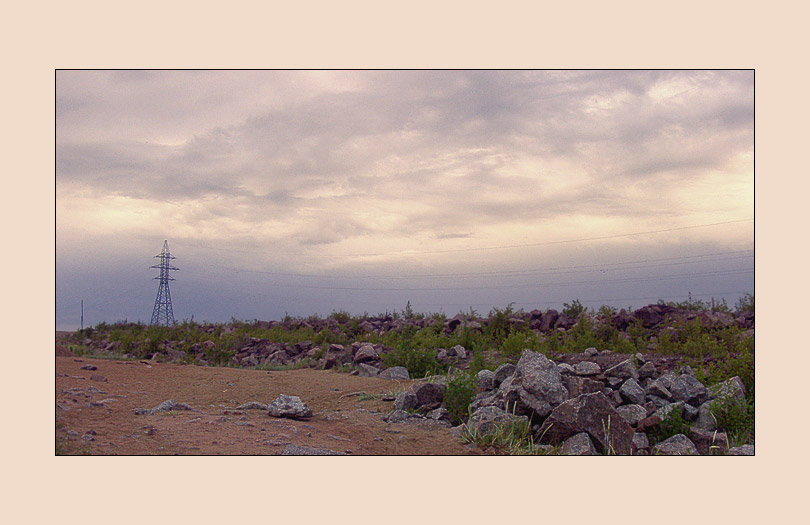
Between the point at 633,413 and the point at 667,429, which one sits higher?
the point at 633,413

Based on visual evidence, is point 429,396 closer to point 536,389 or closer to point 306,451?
point 536,389

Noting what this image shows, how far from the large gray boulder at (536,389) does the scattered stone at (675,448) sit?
138cm

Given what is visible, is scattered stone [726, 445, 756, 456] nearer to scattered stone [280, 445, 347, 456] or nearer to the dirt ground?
the dirt ground

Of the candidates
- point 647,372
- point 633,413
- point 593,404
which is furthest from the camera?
point 647,372

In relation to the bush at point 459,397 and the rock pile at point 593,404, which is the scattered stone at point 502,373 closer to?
the rock pile at point 593,404

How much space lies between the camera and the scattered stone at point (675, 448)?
806 cm

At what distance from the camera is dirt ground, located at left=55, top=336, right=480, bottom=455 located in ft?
24.2

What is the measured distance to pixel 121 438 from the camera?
24.8ft

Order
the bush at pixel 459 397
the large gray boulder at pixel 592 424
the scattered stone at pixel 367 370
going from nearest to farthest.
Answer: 1. the large gray boulder at pixel 592 424
2. the bush at pixel 459 397
3. the scattered stone at pixel 367 370

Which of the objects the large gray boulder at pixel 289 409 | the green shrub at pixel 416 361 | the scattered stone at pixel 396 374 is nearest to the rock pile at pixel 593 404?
the large gray boulder at pixel 289 409

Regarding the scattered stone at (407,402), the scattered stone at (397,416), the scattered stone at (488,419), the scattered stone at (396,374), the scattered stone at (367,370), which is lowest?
the scattered stone at (367,370)

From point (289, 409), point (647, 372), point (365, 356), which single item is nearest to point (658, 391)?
point (647, 372)

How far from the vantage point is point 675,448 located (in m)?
8.13

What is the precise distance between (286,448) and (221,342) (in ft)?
52.5
